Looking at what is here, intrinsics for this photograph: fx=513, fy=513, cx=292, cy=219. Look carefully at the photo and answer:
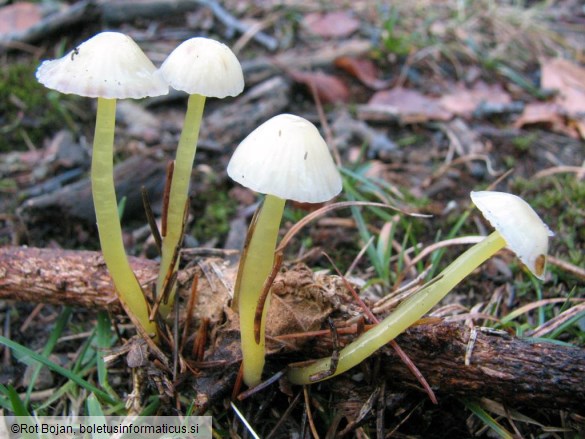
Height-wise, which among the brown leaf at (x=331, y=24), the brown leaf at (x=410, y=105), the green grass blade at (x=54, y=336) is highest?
the brown leaf at (x=331, y=24)

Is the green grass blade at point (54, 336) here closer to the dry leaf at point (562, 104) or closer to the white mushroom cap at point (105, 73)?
the white mushroom cap at point (105, 73)

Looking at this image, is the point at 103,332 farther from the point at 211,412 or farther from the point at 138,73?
the point at 138,73

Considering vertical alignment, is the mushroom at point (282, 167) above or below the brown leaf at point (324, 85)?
above

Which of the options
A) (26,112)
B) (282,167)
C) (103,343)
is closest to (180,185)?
(282,167)

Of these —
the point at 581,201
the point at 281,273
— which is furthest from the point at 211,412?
the point at 581,201

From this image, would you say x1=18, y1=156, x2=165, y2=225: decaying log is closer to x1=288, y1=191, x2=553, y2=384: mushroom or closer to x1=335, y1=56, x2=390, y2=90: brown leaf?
x1=288, y1=191, x2=553, y2=384: mushroom

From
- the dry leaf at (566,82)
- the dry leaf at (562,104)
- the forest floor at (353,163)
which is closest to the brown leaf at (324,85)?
the forest floor at (353,163)

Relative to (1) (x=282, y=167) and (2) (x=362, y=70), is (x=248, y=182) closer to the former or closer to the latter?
(1) (x=282, y=167)
